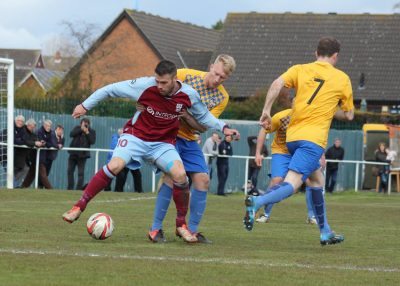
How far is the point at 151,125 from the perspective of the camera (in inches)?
425

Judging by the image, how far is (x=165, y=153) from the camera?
10773 mm

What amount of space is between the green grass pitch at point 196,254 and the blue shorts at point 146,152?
2.71 feet

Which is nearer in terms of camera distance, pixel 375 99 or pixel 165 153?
pixel 165 153

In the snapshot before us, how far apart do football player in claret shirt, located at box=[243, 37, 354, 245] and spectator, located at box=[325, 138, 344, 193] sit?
2083 centimetres

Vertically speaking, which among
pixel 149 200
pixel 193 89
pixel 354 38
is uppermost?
pixel 354 38

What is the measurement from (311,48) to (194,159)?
153 feet

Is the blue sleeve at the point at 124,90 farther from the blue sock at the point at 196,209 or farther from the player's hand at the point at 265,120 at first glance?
the blue sock at the point at 196,209

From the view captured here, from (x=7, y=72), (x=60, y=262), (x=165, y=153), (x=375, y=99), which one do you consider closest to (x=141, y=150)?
(x=165, y=153)

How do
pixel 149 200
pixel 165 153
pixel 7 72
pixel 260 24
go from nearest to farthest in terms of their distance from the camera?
pixel 165 153, pixel 149 200, pixel 7 72, pixel 260 24

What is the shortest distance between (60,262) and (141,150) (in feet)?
8.13

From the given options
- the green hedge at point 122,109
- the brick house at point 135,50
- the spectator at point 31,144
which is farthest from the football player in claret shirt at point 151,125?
the brick house at point 135,50

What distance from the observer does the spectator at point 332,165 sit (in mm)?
31766

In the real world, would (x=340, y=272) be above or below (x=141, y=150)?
below

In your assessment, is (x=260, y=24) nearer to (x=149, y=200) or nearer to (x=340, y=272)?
(x=149, y=200)
